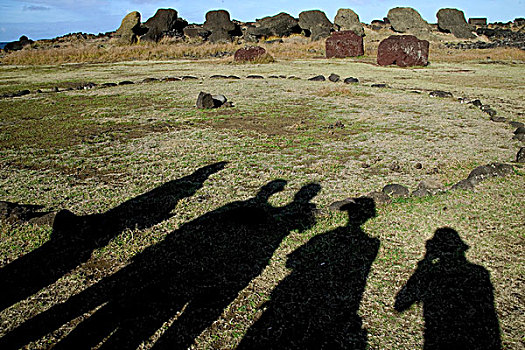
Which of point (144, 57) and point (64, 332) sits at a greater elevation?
point (144, 57)

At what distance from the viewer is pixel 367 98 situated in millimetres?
12008

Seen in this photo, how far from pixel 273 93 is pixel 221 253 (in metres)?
10.0

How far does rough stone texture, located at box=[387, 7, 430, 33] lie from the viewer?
46.7 m

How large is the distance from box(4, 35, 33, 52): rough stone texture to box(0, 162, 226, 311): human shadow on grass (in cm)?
4574

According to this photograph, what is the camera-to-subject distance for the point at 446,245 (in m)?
3.86

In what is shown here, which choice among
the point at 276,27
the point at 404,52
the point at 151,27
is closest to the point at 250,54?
the point at 404,52

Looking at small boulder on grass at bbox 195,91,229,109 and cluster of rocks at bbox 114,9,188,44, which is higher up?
cluster of rocks at bbox 114,9,188,44

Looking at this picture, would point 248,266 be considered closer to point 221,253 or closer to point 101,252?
point 221,253

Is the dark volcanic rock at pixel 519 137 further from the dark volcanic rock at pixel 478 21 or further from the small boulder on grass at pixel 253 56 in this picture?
the dark volcanic rock at pixel 478 21

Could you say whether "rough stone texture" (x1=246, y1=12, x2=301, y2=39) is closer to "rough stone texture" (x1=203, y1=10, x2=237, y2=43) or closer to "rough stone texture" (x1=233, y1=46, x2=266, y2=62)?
"rough stone texture" (x1=203, y1=10, x2=237, y2=43)

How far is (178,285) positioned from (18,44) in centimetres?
5098

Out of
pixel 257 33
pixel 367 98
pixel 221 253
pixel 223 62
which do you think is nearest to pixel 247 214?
pixel 221 253

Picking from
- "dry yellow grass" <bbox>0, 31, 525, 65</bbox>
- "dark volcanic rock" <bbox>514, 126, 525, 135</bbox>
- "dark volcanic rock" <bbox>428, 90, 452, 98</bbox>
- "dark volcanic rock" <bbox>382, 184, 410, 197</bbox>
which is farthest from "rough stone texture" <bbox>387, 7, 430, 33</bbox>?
"dark volcanic rock" <bbox>382, 184, 410, 197</bbox>

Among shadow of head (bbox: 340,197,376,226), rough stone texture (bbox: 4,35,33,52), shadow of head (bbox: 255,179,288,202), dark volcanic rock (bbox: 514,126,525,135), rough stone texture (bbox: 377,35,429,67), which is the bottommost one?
shadow of head (bbox: 340,197,376,226)
